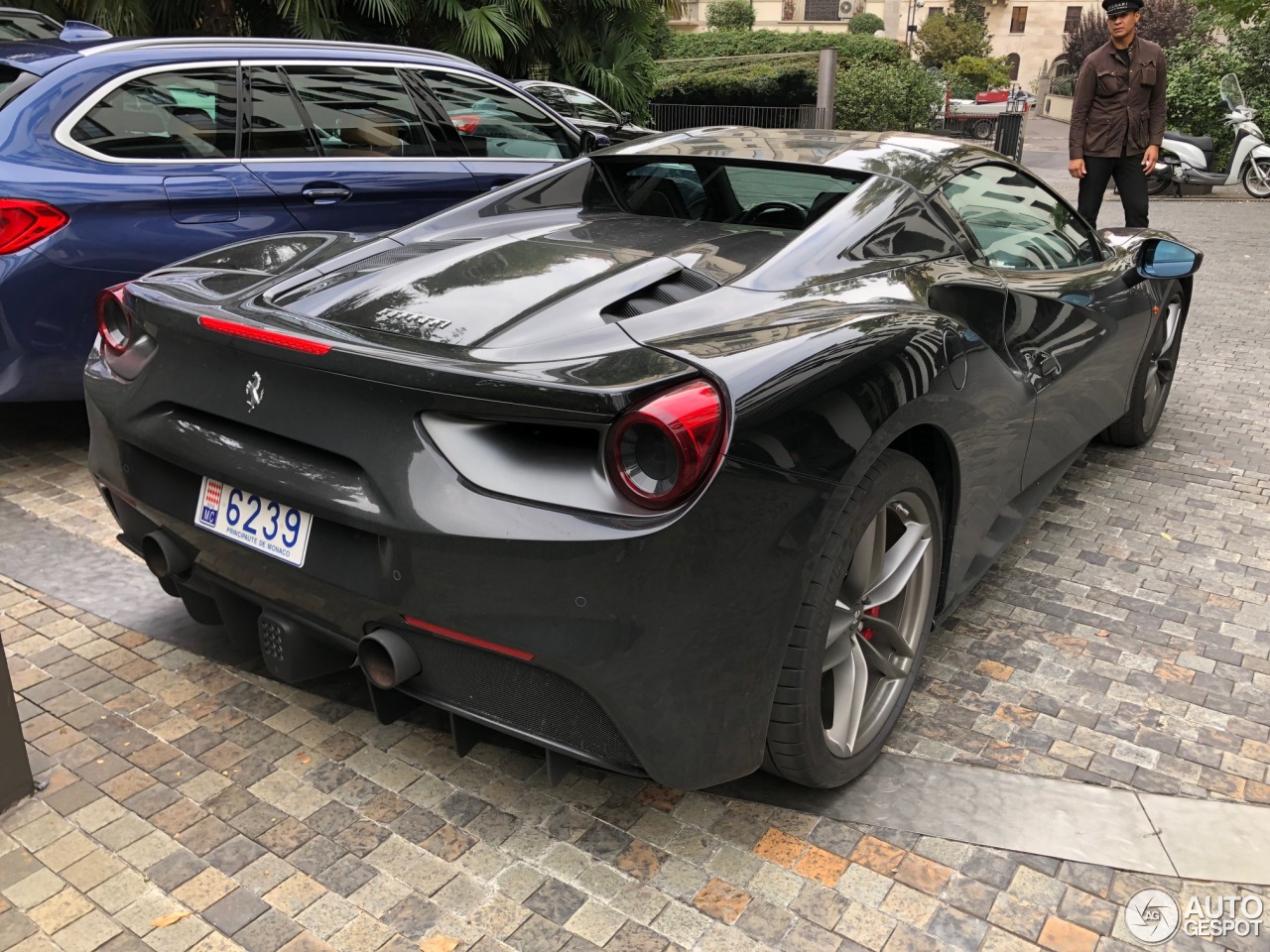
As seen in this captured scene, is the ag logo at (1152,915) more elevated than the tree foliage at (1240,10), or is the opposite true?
the tree foliage at (1240,10)

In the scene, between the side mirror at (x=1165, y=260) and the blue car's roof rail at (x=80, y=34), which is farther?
the blue car's roof rail at (x=80, y=34)

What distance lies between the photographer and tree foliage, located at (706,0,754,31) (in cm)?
7394

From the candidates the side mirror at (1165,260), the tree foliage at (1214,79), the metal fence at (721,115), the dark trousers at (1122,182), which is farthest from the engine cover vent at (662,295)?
the metal fence at (721,115)

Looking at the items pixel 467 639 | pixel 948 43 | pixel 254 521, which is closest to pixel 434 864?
pixel 467 639

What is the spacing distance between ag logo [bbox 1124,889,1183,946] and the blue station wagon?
3941 millimetres

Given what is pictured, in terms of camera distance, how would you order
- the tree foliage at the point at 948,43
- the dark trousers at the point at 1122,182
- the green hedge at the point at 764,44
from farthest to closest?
the tree foliage at the point at 948,43 < the green hedge at the point at 764,44 < the dark trousers at the point at 1122,182

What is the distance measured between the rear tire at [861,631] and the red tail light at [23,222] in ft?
10.8

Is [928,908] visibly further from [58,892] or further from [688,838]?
[58,892]

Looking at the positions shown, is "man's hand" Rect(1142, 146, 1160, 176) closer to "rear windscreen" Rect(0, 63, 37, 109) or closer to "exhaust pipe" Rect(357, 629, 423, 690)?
"rear windscreen" Rect(0, 63, 37, 109)

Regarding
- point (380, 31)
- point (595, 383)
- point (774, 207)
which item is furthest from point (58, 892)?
point (380, 31)

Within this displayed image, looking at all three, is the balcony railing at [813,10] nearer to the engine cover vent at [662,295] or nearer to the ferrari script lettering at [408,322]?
the engine cover vent at [662,295]

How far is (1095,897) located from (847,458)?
41.0 inches

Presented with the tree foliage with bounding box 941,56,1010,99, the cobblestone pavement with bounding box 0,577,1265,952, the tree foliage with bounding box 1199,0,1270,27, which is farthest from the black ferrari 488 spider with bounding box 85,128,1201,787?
the tree foliage with bounding box 941,56,1010,99

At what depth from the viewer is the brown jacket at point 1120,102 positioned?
703 cm
